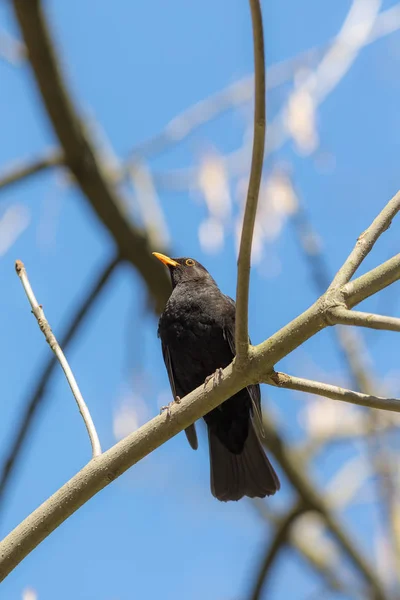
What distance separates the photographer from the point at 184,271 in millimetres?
6016

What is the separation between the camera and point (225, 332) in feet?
17.2

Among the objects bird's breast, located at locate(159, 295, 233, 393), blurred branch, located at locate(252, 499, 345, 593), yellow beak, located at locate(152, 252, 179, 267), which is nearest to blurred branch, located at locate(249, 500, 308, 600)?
blurred branch, located at locate(252, 499, 345, 593)

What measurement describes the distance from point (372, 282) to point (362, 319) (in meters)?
0.17

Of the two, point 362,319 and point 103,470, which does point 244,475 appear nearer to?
point 103,470

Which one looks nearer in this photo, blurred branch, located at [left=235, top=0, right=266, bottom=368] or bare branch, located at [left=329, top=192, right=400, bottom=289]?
blurred branch, located at [left=235, top=0, right=266, bottom=368]

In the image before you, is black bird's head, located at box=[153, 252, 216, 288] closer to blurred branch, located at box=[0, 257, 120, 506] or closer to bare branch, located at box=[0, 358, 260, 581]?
blurred branch, located at box=[0, 257, 120, 506]

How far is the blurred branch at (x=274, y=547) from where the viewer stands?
484cm

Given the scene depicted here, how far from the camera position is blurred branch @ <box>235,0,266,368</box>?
2.40 m

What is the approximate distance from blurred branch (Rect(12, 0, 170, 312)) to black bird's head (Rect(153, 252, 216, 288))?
308 millimetres

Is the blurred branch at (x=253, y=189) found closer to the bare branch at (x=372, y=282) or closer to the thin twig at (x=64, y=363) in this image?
the bare branch at (x=372, y=282)

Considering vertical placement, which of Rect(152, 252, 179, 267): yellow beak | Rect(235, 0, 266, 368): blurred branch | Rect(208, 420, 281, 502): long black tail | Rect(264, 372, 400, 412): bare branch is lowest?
Rect(264, 372, 400, 412): bare branch

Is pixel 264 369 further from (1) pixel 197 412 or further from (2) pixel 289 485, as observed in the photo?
(2) pixel 289 485

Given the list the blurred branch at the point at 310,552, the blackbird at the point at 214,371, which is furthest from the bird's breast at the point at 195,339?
the blurred branch at the point at 310,552

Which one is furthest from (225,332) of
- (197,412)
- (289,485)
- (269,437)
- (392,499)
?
(197,412)
